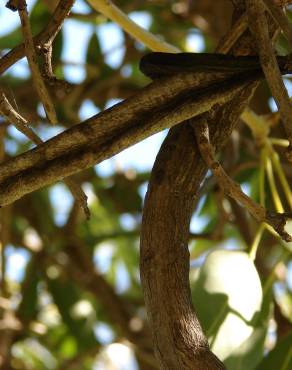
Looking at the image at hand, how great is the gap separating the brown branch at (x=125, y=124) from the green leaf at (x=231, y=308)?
0.27 meters

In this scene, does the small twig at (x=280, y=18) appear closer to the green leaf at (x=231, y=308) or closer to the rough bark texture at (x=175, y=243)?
the rough bark texture at (x=175, y=243)

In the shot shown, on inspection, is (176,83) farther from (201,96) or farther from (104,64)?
(104,64)

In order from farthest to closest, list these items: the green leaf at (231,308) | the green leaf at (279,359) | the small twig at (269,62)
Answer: the green leaf at (279,359) < the green leaf at (231,308) < the small twig at (269,62)

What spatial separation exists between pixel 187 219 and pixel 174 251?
31mm

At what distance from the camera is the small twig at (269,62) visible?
54 cm

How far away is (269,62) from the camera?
55 centimetres

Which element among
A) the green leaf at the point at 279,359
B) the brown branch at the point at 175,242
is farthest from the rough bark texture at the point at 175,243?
the green leaf at the point at 279,359

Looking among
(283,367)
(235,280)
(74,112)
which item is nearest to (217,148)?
(235,280)

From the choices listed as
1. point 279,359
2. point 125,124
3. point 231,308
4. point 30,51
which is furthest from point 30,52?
point 279,359

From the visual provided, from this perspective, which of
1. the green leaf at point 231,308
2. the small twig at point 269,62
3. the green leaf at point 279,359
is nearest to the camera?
the small twig at point 269,62

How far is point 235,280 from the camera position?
32.0 inches

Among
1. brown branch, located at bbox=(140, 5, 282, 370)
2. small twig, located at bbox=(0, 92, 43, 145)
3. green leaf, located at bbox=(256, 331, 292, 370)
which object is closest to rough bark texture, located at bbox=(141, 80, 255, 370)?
brown branch, located at bbox=(140, 5, 282, 370)

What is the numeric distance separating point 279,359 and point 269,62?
45cm

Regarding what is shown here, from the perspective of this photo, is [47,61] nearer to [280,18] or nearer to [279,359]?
[280,18]
